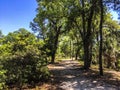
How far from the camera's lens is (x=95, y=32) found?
3238 centimetres

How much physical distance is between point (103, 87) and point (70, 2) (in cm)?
1286

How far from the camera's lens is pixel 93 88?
15281 mm

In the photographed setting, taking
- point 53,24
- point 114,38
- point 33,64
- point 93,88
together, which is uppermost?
point 53,24

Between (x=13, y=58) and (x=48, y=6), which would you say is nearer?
(x=13, y=58)

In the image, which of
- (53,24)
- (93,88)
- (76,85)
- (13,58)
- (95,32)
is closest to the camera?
(13,58)

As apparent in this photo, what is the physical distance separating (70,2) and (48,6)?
383cm

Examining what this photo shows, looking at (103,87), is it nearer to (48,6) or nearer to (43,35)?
(48,6)

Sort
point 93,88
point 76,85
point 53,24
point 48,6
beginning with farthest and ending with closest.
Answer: point 53,24
point 48,6
point 76,85
point 93,88

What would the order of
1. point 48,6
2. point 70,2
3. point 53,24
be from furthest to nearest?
1. point 53,24
2. point 48,6
3. point 70,2

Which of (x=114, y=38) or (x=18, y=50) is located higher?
(x=114, y=38)

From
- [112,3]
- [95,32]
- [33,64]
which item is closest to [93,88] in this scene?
[33,64]

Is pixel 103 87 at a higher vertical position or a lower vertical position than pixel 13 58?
lower

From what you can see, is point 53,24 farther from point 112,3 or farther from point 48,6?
point 112,3

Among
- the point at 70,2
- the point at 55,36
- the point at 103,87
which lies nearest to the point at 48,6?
the point at 70,2
